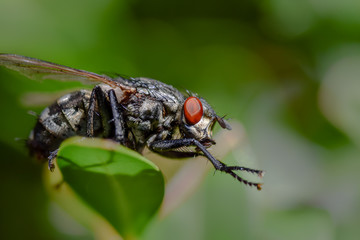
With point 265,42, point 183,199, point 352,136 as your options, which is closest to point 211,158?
point 183,199

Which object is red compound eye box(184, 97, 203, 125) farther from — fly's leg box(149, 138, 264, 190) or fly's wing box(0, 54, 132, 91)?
fly's wing box(0, 54, 132, 91)

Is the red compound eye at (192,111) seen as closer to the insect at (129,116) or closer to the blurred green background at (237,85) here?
the insect at (129,116)

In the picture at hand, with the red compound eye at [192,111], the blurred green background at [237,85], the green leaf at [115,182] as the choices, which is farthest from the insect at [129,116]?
the green leaf at [115,182]

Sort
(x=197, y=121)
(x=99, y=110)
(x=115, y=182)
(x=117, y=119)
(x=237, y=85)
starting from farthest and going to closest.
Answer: (x=237, y=85), (x=197, y=121), (x=99, y=110), (x=117, y=119), (x=115, y=182)

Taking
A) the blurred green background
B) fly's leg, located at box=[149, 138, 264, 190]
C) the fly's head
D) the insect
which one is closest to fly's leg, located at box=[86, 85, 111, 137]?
the insect

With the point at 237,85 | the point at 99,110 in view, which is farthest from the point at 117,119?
the point at 237,85

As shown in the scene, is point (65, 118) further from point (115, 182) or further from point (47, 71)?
point (115, 182)

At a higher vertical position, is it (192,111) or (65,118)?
(192,111)
